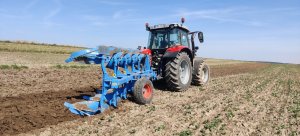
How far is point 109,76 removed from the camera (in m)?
6.71

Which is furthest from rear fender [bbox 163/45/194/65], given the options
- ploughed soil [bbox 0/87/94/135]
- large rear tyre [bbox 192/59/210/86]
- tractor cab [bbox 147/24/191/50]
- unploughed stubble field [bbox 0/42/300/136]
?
ploughed soil [bbox 0/87/94/135]

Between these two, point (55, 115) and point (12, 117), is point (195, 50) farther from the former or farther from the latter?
point (12, 117)

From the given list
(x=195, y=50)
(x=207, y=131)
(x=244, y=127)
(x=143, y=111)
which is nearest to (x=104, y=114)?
(x=143, y=111)

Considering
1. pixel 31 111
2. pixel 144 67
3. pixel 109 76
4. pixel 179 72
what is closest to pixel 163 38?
pixel 179 72

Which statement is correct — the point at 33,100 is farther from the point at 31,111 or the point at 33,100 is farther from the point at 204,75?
the point at 204,75

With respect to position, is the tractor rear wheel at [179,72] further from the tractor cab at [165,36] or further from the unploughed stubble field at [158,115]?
the tractor cab at [165,36]

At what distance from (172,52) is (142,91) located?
224cm

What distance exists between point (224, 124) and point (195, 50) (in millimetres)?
5675

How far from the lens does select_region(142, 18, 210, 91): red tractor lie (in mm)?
9227

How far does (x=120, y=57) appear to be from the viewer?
7328 millimetres

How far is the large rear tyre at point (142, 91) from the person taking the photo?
7352 millimetres

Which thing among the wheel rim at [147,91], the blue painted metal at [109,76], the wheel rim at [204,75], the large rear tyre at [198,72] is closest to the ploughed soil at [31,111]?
the blue painted metal at [109,76]

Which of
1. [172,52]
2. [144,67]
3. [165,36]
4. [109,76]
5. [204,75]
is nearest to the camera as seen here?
[109,76]

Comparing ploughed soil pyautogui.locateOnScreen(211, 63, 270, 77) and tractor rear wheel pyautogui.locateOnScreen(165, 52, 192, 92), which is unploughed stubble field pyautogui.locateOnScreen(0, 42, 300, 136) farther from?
ploughed soil pyautogui.locateOnScreen(211, 63, 270, 77)
